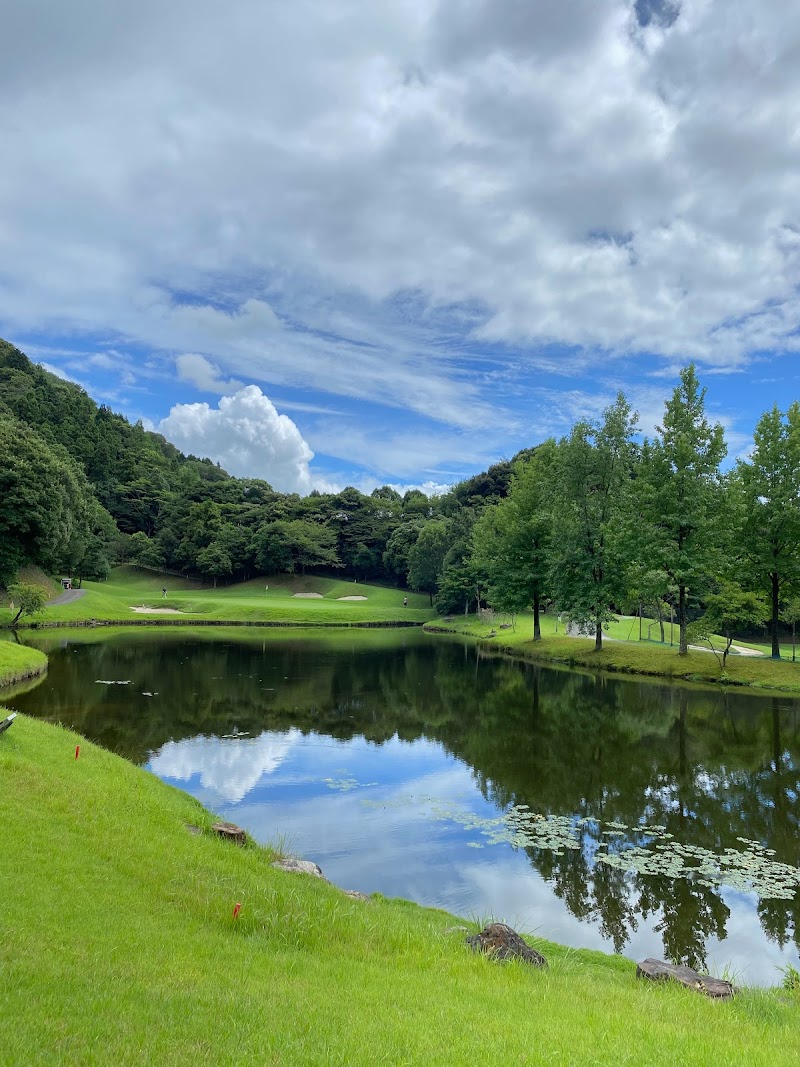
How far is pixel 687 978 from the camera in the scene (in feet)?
22.9

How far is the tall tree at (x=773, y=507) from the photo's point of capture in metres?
35.5

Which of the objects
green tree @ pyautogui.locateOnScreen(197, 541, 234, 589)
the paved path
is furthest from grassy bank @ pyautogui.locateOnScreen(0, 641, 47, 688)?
green tree @ pyautogui.locateOnScreen(197, 541, 234, 589)

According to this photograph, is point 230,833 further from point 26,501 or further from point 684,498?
point 26,501

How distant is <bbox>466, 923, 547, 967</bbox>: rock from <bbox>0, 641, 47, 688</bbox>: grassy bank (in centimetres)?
2368

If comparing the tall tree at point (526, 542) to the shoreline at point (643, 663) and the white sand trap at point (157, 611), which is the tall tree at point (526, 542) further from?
the white sand trap at point (157, 611)

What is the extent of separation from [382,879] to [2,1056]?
8.04 metres

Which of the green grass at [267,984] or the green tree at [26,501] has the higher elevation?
the green tree at [26,501]

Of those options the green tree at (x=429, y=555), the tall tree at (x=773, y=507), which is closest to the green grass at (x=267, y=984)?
the tall tree at (x=773, y=507)

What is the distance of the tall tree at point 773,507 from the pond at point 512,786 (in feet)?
31.3

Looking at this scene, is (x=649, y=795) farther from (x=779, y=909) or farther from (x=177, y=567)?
(x=177, y=567)

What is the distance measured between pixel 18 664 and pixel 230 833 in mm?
21212

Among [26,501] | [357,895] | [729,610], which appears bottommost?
[357,895]

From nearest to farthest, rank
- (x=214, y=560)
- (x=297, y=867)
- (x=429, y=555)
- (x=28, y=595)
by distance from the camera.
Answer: (x=297, y=867) → (x=28, y=595) → (x=429, y=555) → (x=214, y=560)

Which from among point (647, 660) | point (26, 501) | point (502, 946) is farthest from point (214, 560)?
point (502, 946)
